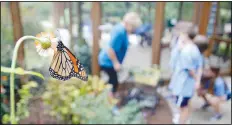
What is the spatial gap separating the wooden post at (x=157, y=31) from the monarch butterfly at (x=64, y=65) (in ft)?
10.1

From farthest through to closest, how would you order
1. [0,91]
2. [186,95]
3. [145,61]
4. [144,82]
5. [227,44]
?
[227,44]
[145,61]
[144,82]
[186,95]
[0,91]

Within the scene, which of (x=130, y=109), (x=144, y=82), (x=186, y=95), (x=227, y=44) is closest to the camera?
(x=130, y=109)

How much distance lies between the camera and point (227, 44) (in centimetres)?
470

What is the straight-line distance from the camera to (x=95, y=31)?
12.6ft

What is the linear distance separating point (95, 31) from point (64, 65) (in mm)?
3060

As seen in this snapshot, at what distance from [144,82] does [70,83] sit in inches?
40.8

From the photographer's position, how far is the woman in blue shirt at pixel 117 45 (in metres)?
3.36

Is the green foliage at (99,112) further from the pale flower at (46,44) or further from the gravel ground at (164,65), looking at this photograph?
the pale flower at (46,44)

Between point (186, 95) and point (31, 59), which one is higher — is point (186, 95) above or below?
below

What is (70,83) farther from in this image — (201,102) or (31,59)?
(201,102)

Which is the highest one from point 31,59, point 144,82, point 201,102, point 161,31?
point 161,31

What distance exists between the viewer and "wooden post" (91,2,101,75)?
145 inches

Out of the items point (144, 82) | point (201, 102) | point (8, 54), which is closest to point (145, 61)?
point (144, 82)

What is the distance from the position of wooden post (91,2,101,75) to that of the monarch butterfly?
2.89 m
